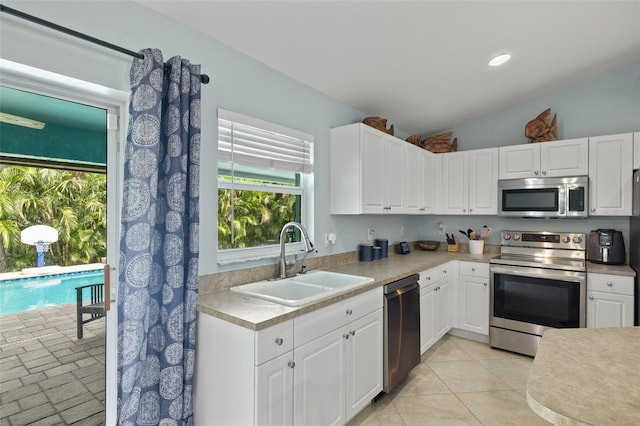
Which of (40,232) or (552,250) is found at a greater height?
(40,232)

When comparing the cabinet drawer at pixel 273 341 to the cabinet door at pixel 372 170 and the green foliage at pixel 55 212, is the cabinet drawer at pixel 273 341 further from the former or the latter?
the cabinet door at pixel 372 170

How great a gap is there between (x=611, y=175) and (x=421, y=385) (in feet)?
8.76

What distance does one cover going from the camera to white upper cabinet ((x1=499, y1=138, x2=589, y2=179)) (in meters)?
3.24

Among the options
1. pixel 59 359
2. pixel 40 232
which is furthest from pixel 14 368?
pixel 40 232

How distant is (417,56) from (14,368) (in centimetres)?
314

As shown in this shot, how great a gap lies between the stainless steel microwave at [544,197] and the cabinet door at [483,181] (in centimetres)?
8

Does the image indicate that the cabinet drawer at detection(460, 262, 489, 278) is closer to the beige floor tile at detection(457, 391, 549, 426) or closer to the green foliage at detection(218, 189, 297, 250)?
the beige floor tile at detection(457, 391, 549, 426)

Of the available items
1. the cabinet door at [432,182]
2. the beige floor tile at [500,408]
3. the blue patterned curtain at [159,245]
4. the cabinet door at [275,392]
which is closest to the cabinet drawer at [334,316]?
the cabinet door at [275,392]

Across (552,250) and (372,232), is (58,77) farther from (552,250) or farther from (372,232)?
(552,250)

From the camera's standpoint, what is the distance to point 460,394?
2529 mm

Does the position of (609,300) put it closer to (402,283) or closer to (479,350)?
(479,350)

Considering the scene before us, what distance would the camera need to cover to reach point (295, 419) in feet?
5.40

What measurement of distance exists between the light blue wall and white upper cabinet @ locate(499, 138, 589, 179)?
0.41 metres

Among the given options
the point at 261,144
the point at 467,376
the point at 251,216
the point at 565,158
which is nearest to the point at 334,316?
the point at 251,216
